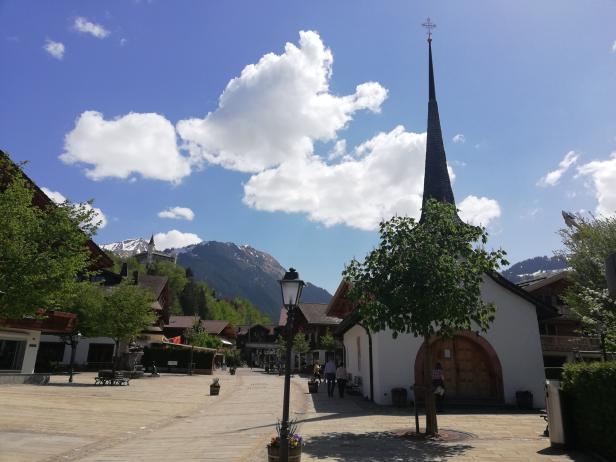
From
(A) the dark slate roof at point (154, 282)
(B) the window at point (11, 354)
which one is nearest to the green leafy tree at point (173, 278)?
(A) the dark slate roof at point (154, 282)

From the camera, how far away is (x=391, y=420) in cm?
1339

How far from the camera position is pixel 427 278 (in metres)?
10.9

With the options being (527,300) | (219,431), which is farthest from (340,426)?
(527,300)

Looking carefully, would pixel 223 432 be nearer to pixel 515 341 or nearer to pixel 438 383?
pixel 438 383

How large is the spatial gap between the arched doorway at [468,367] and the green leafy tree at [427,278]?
6.34m

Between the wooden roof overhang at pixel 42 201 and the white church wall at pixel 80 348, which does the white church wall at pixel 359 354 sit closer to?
the wooden roof overhang at pixel 42 201

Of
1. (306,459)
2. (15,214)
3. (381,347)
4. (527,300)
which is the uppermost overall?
(15,214)

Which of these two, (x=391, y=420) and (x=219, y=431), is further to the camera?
(x=391, y=420)

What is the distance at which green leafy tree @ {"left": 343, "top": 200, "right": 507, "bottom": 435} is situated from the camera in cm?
1086

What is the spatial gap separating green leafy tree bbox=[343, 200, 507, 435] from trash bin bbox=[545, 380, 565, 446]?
88.1 inches

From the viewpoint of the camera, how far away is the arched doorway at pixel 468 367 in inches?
679

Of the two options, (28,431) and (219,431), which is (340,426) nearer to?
(219,431)

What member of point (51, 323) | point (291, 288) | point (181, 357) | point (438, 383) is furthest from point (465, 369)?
point (181, 357)

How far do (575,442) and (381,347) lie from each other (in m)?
8.65
